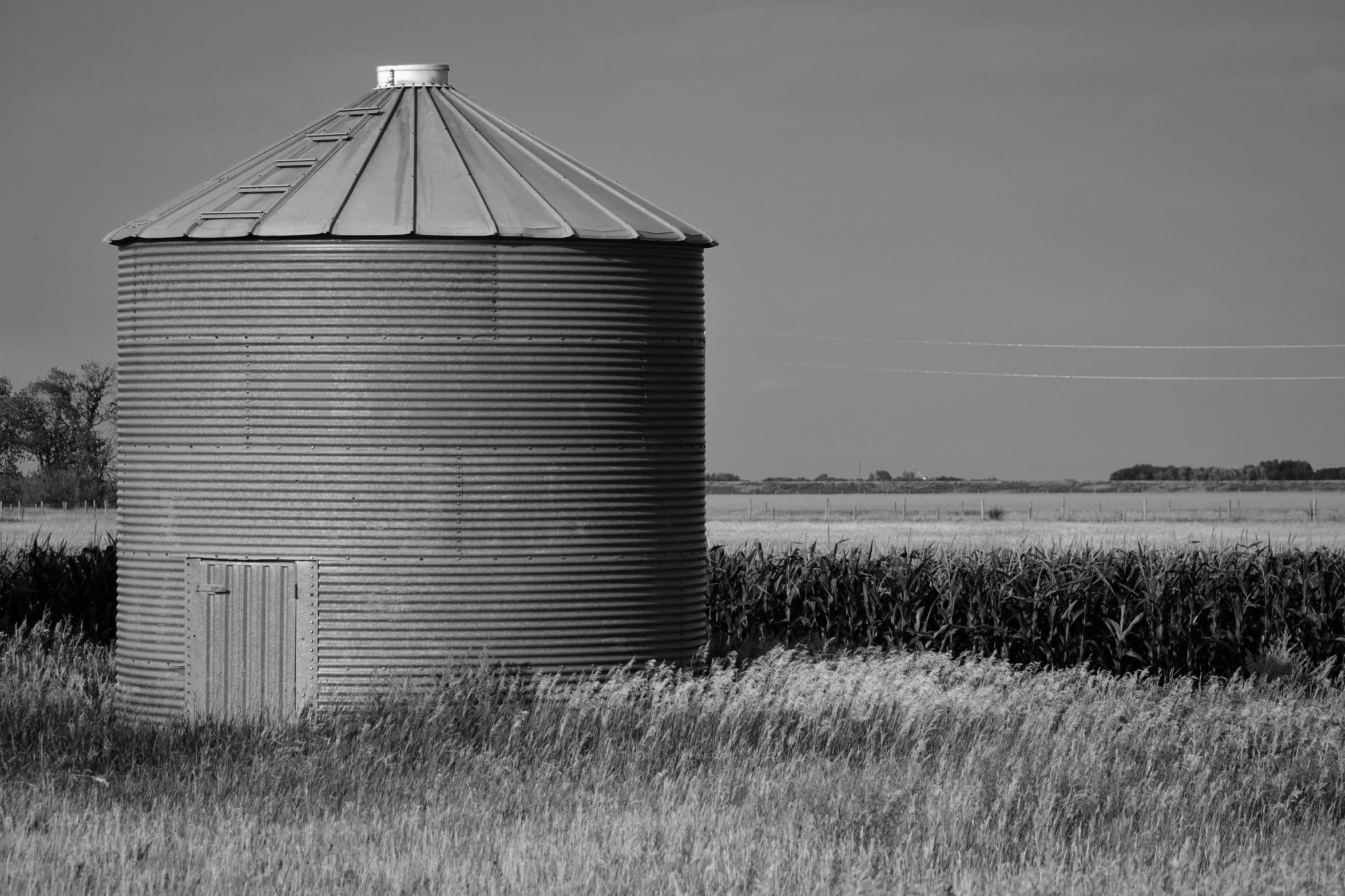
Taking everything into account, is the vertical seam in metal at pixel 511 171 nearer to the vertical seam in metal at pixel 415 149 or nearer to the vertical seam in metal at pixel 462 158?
the vertical seam in metal at pixel 462 158

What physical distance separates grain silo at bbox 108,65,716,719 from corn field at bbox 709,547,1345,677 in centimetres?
565

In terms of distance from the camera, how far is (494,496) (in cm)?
1303

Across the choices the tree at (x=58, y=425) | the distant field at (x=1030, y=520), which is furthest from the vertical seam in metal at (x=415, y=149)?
the tree at (x=58, y=425)

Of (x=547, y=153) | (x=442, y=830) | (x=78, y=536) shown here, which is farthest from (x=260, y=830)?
(x=78, y=536)

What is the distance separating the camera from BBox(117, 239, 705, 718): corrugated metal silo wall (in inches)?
508

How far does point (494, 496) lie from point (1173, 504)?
6925 centimetres

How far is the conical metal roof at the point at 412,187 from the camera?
1312cm

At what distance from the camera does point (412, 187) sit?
13.6 meters

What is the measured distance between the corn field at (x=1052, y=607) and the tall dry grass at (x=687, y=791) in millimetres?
4070

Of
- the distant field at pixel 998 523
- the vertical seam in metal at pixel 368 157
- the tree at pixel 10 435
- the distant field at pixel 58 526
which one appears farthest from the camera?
the tree at pixel 10 435

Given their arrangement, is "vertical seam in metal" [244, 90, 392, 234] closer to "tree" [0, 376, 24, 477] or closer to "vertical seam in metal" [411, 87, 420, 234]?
"vertical seam in metal" [411, 87, 420, 234]

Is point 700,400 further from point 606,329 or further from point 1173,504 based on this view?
point 1173,504

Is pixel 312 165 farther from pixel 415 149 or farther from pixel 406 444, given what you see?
pixel 406 444

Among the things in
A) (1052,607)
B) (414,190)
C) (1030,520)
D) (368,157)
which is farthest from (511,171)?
(1030,520)
